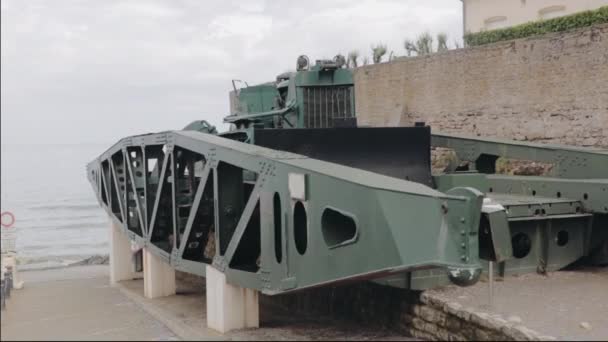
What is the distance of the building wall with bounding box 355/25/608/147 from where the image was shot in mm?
14695

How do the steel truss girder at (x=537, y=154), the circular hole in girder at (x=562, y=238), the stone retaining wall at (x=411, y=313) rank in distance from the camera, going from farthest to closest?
1. the steel truss girder at (x=537, y=154)
2. the circular hole in girder at (x=562, y=238)
3. the stone retaining wall at (x=411, y=313)

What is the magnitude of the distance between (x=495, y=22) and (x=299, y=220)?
61.4ft

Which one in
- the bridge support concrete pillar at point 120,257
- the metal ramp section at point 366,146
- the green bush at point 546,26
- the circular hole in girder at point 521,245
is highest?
the green bush at point 546,26

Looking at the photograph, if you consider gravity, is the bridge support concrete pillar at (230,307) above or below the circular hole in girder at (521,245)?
below

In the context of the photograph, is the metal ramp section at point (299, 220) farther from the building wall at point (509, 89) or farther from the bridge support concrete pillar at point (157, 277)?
the building wall at point (509, 89)

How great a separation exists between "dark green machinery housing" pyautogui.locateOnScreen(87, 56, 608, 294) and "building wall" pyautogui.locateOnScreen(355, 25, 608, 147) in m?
3.09

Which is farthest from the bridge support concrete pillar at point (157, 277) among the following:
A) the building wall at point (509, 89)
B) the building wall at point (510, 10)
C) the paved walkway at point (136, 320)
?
the building wall at point (510, 10)

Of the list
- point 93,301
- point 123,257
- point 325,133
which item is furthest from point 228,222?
point 123,257

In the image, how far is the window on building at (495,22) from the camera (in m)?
24.0

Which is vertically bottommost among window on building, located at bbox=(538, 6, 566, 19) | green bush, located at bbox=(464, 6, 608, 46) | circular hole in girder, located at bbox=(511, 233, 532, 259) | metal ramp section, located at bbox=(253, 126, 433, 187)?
circular hole in girder, located at bbox=(511, 233, 532, 259)

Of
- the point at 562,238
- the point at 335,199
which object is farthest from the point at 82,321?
the point at 562,238

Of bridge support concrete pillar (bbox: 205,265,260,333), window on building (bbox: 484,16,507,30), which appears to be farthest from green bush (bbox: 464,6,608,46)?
bridge support concrete pillar (bbox: 205,265,260,333)

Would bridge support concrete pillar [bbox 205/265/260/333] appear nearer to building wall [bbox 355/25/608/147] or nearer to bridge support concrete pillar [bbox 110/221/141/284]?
bridge support concrete pillar [bbox 110/221/141/284]

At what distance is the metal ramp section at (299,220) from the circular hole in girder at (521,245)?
137 inches
